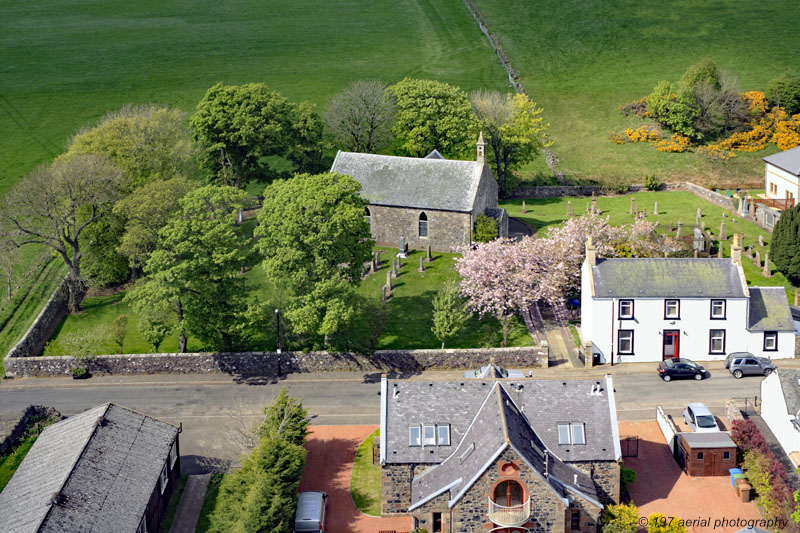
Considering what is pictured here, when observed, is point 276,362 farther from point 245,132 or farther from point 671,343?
point 245,132

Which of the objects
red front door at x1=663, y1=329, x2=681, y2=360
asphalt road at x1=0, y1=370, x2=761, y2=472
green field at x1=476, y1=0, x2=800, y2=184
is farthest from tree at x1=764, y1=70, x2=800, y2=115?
asphalt road at x1=0, y1=370, x2=761, y2=472

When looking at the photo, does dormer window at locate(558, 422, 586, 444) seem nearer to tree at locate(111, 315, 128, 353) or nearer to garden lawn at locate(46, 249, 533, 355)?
garden lawn at locate(46, 249, 533, 355)

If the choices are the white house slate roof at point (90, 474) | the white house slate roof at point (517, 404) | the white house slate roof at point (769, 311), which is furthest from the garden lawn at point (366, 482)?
the white house slate roof at point (769, 311)

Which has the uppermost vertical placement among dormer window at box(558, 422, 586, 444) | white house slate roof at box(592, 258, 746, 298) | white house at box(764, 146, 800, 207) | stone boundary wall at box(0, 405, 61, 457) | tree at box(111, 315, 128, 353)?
white house at box(764, 146, 800, 207)

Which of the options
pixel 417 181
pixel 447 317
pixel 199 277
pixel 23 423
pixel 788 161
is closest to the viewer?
pixel 23 423

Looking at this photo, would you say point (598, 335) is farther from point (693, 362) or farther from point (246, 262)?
point (246, 262)

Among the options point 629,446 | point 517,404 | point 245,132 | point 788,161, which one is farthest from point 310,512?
point 788,161

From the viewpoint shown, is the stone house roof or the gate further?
the gate
